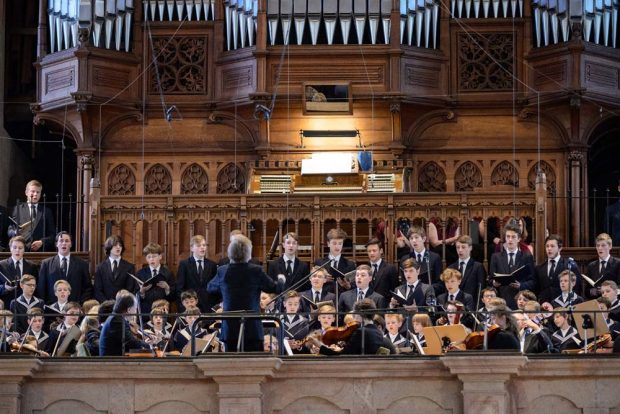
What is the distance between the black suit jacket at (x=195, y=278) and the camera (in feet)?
57.9

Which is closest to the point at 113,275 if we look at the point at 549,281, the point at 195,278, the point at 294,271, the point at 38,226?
the point at 195,278

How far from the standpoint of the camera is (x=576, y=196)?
19906mm

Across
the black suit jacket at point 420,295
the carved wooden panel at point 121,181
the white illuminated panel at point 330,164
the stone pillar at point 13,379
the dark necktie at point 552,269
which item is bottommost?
the stone pillar at point 13,379

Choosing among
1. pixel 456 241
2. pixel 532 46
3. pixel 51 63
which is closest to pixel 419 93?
pixel 532 46

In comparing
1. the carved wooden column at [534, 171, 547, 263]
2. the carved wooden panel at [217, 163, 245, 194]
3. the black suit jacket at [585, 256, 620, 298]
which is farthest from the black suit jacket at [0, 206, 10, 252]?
the black suit jacket at [585, 256, 620, 298]

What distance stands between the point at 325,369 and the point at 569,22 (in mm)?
7318

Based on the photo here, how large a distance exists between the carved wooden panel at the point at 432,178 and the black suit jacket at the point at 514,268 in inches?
116

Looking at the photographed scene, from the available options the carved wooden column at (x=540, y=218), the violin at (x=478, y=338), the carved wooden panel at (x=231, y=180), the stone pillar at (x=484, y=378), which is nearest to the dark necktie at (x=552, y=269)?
the carved wooden column at (x=540, y=218)

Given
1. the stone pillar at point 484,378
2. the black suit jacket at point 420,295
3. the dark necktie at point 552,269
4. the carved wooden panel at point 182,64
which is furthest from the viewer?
the carved wooden panel at point 182,64

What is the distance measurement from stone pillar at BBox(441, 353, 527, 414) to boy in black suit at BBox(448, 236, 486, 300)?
290 centimetres

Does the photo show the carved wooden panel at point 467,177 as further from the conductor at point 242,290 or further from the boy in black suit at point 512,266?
the conductor at point 242,290

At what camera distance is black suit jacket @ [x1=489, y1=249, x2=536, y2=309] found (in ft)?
56.7

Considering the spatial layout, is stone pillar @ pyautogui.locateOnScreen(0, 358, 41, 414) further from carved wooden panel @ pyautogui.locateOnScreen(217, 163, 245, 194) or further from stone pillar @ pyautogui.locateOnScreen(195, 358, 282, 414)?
carved wooden panel @ pyautogui.locateOnScreen(217, 163, 245, 194)

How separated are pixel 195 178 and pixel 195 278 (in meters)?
3.18
